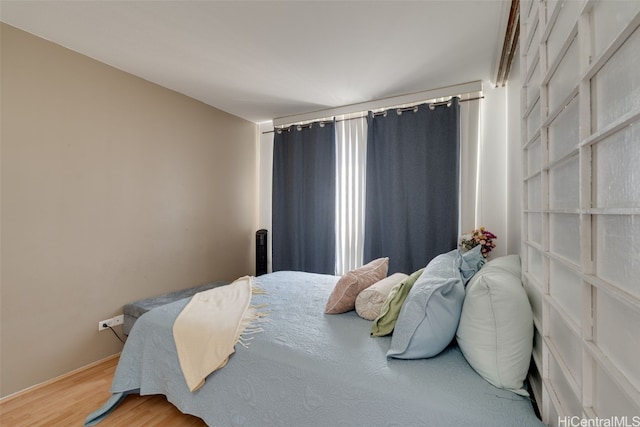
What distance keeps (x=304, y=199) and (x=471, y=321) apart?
279cm

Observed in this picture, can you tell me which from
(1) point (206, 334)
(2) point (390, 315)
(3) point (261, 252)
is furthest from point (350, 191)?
(1) point (206, 334)

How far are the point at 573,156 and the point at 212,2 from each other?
2.08 metres

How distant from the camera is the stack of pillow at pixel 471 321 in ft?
3.65

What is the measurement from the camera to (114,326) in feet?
8.56

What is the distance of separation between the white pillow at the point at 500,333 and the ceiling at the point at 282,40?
178 cm

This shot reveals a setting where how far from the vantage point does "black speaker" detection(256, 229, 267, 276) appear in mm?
3977

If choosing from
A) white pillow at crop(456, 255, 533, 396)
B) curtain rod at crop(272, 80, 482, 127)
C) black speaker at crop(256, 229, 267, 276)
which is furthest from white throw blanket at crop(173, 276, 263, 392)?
curtain rod at crop(272, 80, 482, 127)

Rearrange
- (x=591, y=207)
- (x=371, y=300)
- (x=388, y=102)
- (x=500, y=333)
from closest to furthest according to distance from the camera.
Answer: (x=591, y=207)
(x=500, y=333)
(x=371, y=300)
(x=388, y=102)

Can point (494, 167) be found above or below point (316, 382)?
above

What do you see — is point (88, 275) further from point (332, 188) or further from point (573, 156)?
point (573, 156)

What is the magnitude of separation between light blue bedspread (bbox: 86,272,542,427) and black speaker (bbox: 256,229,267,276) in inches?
78.8

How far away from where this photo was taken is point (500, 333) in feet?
3.70

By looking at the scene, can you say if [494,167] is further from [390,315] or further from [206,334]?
[206,334]

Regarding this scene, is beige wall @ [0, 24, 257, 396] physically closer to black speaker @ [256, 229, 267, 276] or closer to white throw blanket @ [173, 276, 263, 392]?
black speaker @ [256, 229, 267, 276]
